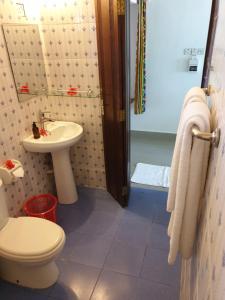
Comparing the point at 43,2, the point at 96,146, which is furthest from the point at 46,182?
the point at 43,2

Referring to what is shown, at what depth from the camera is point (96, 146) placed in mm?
2361

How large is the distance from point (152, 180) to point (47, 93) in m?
1.49

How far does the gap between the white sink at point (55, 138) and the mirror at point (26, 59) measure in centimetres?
33

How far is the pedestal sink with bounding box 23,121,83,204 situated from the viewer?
1918mm

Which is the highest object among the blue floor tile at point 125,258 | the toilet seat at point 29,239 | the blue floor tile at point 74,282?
the toilet seat at point 29,239

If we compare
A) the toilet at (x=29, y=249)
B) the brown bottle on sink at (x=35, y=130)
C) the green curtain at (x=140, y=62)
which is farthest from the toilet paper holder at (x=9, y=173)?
the green curtain at (x=140, y=62)

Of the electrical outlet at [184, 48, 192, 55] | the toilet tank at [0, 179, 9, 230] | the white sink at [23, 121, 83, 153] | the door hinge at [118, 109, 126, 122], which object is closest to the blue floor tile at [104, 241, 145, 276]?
the toilet tank at [0, 179, 9, 230]

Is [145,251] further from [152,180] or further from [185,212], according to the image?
[185,212]

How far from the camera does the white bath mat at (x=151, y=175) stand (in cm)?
265

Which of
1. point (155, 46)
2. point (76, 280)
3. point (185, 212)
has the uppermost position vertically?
point (155, 46)

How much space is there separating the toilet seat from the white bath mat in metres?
1.34

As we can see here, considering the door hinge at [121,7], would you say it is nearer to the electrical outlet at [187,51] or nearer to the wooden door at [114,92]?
the wooden door at [114,92]

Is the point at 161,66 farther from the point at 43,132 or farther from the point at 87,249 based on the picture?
the point at 87,249

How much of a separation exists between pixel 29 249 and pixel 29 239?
0.28ft
